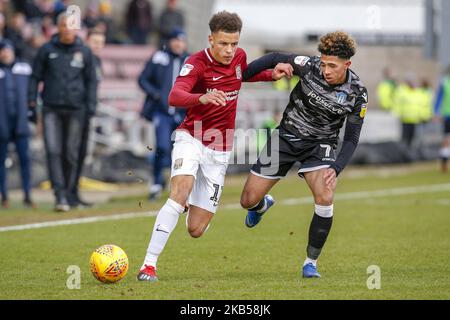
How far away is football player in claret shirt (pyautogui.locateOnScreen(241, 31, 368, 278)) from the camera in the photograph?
9555mm

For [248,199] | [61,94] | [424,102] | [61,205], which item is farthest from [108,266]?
[424,102]

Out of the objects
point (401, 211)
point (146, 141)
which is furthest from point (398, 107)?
point (401, 211)

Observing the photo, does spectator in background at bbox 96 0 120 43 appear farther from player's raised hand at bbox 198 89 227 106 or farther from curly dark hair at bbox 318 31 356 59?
player's raised hand at bbox 198 89 227 106

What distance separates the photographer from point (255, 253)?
11.4m

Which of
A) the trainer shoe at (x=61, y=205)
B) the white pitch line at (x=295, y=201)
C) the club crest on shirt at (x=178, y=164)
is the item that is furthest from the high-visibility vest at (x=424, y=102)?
the club crest on shirt at (x=178, y=164)

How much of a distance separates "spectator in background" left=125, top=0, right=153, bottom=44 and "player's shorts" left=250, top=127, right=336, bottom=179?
672 inches

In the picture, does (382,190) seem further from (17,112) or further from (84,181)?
(17,112)

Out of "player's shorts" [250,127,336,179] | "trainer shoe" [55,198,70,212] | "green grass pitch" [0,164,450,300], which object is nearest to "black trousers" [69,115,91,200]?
"green grass pitch" [0,164,450,300]

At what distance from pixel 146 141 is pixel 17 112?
20.9 ft

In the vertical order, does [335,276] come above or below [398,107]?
above

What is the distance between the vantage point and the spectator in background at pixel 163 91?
17.2m

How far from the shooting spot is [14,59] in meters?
17.0

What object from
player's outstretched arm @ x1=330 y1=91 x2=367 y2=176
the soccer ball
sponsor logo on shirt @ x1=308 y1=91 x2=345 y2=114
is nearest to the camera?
the soccer ball
